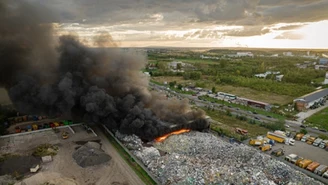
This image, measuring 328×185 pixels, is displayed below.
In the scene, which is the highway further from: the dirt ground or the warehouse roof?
the dirt ground

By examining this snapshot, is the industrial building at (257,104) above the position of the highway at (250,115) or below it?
above

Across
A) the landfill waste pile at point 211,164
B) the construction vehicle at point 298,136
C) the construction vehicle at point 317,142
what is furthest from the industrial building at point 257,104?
the landfill waste pile at point 211,164

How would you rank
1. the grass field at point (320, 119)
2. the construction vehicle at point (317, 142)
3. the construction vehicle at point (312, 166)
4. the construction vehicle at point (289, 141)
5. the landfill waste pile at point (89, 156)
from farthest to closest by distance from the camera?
the grass field at point (320, 119) → the construction vehicle at point (289, 141) → the construction vehicle at point (317, 142) → the landfill waste pile at point (89, 156) → the construction vehicle at point (312, 166)

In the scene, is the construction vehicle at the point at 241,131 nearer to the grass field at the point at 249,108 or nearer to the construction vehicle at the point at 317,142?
the construction vehicle at the point at 317,142

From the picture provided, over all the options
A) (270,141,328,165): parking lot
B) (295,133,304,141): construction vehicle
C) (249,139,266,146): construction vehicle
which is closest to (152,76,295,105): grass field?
(295,133,304,141): construction vehicle

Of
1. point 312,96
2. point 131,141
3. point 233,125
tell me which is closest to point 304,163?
point 233,125

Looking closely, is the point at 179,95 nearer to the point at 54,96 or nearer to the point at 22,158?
the point at 54,96
